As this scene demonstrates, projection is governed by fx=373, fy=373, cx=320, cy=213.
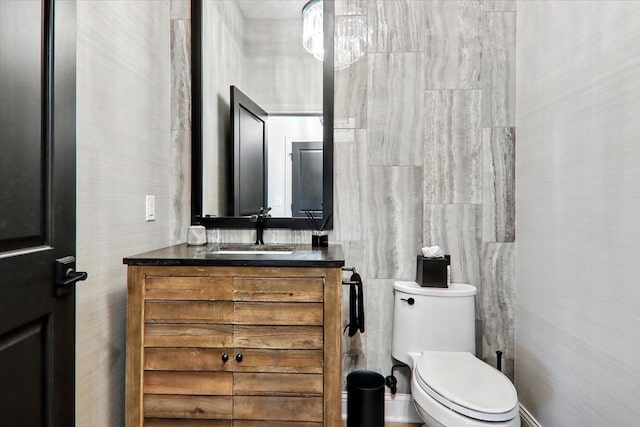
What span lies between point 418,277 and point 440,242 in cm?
25

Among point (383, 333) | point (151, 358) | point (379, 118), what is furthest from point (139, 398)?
point (379, 118)

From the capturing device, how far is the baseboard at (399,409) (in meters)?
2.04

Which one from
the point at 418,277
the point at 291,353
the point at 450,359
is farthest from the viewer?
the point at 418,277

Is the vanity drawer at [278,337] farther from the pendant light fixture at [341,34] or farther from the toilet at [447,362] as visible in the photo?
the pendant light fixture at [341,34]

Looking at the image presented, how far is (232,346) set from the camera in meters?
1.47

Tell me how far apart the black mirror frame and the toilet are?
0.64 metres

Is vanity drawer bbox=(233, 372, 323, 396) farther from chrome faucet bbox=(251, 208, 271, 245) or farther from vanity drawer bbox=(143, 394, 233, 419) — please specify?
chrome faucet bbox=(251, 208, 271, 245)

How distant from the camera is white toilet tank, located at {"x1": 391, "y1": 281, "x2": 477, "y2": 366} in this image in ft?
6.18

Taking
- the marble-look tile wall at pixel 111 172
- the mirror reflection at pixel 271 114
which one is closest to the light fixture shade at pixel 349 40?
the mirror reflection at pixel 271 114

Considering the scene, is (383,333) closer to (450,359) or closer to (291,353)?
(450,359)

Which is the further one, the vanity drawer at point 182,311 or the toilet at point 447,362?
the vanity drawer at point 182,311

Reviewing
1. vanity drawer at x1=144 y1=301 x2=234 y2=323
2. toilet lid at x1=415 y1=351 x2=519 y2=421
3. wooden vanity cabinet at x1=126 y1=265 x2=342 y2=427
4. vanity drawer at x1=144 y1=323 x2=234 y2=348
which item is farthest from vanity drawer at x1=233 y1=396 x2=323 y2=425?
toilet lid at x1=415 y1=351 x2=519 y2=421

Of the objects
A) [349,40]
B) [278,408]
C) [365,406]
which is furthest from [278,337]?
[349,40]

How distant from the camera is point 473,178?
2.08 m
